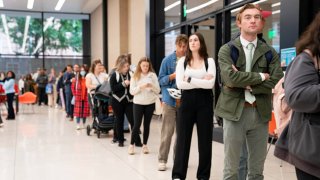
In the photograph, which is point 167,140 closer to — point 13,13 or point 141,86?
point 141,86

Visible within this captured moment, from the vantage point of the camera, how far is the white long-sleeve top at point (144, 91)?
5469 mm

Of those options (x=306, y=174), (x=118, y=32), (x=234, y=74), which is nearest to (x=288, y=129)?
(x=306, y=174)

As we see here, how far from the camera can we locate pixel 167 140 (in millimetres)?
4516

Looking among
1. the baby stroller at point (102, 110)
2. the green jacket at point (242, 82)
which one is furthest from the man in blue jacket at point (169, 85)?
the baby stroller at point (102, 110)

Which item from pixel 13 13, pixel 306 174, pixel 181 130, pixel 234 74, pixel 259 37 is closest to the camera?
pixel 306 174

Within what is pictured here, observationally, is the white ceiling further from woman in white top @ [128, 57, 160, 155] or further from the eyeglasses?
the eyeglasses

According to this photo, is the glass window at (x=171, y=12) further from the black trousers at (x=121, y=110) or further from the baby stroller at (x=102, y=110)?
the black trousers at (x=121, y=110)

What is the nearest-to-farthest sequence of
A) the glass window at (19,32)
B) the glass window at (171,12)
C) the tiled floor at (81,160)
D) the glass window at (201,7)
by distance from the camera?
the tiled floor at (81,160) → the glass window at (201,7) → the glass window at (171,12) → the glass window at (19,32)

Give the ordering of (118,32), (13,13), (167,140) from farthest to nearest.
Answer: (13,13) → (118,32) → (167,140)

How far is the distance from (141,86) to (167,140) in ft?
3.87

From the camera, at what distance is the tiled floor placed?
4.48 m

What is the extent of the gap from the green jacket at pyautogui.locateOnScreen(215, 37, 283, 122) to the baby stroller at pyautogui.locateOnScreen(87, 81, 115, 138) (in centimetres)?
446

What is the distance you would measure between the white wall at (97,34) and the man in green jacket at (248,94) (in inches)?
593

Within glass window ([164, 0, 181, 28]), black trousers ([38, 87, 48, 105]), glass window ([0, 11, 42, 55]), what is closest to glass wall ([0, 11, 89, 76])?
glass window ([0, 11, 42, 55])
